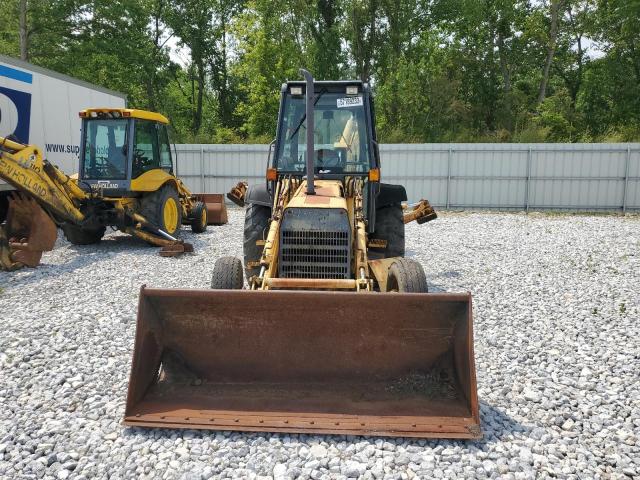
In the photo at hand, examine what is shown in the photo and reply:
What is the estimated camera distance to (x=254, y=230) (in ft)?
20.3

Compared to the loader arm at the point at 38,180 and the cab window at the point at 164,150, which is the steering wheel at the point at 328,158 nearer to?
the loader arm at the point at 38,180

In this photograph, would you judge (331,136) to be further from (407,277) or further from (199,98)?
(199,98)

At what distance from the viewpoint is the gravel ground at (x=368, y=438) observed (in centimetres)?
297

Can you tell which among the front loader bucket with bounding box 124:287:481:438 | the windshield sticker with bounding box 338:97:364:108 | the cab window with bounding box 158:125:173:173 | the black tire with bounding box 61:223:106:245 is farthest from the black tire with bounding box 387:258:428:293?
the cab window with bounding box 158:125:173:173

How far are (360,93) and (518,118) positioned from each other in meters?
23.4

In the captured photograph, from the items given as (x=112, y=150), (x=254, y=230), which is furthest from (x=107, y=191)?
(x=254, y=230)

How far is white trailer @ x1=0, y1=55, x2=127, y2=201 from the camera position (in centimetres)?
1016

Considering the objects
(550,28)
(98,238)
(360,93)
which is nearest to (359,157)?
(360,93)

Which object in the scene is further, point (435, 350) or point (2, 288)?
point (2, 288)

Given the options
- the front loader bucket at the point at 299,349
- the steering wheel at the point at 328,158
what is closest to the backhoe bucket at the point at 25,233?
the steering wheel at the point at 328,158

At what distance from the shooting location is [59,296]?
A: 6.48 metres

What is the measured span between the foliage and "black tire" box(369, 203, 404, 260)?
17.0 m

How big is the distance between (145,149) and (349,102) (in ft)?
18.9

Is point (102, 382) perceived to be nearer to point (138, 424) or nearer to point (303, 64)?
point (138, 424)
